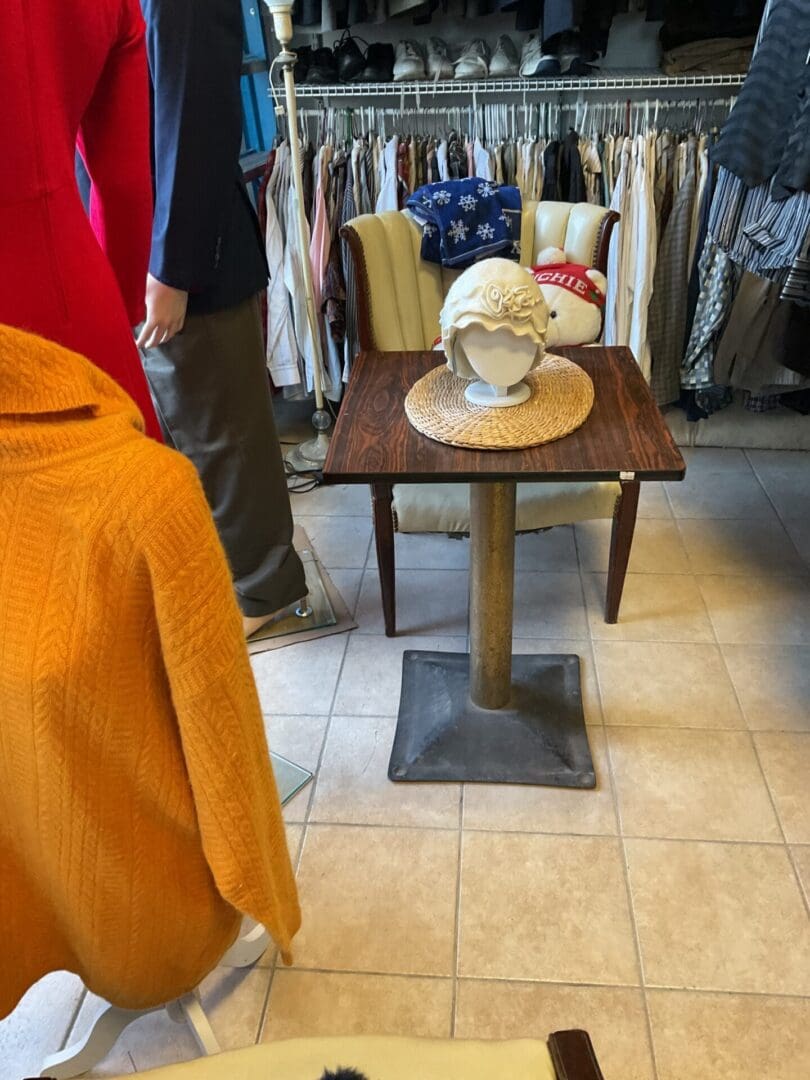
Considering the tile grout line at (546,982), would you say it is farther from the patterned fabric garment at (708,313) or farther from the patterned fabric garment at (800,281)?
the patterned fabric garment at (708,313)

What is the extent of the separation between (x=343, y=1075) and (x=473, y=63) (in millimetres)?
2575

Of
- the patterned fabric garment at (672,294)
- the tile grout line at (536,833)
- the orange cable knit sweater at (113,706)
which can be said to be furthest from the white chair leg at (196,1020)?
the patterned fabric garment at (672,294)

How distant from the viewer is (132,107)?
3.29 feet

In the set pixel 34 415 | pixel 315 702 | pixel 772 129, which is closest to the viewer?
pixel 34 415

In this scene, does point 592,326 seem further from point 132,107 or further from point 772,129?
point 132,107

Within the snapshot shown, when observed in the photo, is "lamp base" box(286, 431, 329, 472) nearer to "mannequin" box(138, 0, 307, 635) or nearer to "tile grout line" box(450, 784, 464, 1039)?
"mannequin" box(138, 0, 307, 635)

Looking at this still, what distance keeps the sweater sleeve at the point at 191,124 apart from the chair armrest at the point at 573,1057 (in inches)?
46.3

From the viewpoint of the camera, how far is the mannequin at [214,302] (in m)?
1.23

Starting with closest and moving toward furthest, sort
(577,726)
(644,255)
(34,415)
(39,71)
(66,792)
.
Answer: (34,415)
(66,792)
(39,71)
(577,726)
(644,255)

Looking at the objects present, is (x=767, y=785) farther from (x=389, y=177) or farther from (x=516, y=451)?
(x=389, y=177)

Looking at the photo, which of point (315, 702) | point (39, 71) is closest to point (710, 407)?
point (315, 702)

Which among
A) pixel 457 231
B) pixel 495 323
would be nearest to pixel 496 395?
pixel 495 323

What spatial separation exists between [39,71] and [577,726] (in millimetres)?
1439

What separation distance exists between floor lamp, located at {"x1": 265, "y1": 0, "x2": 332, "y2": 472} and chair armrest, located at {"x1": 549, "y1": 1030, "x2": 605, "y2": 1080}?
6.13 feet
